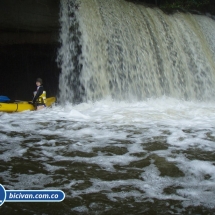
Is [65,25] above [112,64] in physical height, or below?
above

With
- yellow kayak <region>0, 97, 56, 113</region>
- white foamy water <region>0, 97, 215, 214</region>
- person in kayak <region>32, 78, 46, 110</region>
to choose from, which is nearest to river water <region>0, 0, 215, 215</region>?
white foamy water <region>0, 97, 215, 214</region>

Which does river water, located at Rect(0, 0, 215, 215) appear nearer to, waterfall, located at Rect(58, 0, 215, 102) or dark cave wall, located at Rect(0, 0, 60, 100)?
waterfall, located at Rect(58, 0, 215, 102)

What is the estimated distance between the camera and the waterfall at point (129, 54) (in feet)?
34.0

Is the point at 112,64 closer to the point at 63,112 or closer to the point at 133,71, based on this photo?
the point at 133,71

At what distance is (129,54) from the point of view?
11.2 m

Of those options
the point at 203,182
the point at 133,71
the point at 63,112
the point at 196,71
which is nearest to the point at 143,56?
the point at 133,71

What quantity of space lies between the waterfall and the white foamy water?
3.78m

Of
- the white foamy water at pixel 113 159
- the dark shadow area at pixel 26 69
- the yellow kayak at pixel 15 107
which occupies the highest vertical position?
the dark shadow area at pixel 26 69

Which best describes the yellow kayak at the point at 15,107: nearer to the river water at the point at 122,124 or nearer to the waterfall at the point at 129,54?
the river water at the point at 122,124

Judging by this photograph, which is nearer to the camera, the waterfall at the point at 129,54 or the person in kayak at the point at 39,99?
the person in kayak at the point at 39,99

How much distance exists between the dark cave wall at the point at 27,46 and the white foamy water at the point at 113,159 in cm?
385

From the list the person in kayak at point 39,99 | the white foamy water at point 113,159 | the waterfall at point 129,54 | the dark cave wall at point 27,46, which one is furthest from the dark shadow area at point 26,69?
the white foamy water at point 113,159

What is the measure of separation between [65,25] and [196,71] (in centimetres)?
606

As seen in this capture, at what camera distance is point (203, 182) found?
3.14 meters
